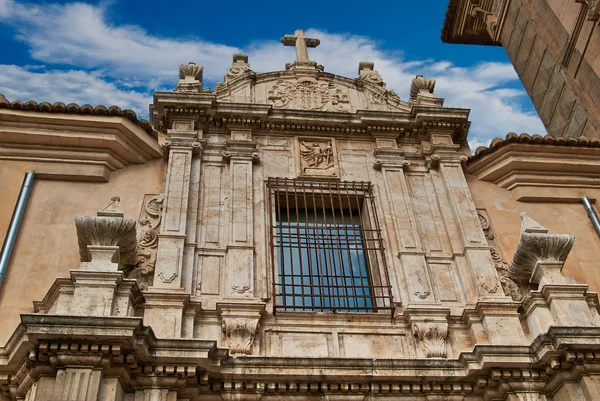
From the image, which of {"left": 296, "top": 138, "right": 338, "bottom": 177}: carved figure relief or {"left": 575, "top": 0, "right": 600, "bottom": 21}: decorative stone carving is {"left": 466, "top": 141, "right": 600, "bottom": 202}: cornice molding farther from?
{"left": 575, "top": 0, "right": 600, "bottom": 21}: decorative stone carving

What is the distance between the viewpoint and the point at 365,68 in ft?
44.8

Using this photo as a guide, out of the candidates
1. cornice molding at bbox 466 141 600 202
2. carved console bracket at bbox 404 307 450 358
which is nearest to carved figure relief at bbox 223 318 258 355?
carved console bracket at bbox 404 307 450 358

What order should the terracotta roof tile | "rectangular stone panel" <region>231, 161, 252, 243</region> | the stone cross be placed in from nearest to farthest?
"rectangular stone panel" <region>231, 161, 252, 243</region> → the terracotta roof tile → the stone cross

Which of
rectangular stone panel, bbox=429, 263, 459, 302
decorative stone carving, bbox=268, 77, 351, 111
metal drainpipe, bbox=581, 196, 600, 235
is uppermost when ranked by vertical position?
decorative stone carving, bbox=268, 77, 351, 111

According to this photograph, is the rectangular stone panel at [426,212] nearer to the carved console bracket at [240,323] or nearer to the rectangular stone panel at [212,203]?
the carved console bracket at [240,323]

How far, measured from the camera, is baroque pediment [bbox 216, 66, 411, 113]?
12312 mm

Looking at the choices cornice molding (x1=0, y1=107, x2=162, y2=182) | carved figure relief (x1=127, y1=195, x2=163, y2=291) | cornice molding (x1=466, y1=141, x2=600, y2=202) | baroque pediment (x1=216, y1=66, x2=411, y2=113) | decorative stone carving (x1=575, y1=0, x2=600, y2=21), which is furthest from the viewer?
decorative stone carving (x1=575, y1=0, x2=600, y2=21)

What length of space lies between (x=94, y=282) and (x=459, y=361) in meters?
4.44

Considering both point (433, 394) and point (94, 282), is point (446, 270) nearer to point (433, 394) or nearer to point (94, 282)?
point (433, 394)

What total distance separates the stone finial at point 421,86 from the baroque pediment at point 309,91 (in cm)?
50

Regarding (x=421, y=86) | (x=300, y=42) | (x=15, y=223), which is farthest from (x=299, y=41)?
(x=15, y=223)

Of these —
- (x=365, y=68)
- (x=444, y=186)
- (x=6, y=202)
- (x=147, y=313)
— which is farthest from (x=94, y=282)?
(x=365, y=68)

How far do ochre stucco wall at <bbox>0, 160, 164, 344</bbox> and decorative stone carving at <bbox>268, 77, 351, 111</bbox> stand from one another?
8.77ft

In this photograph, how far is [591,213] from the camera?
441 inches
